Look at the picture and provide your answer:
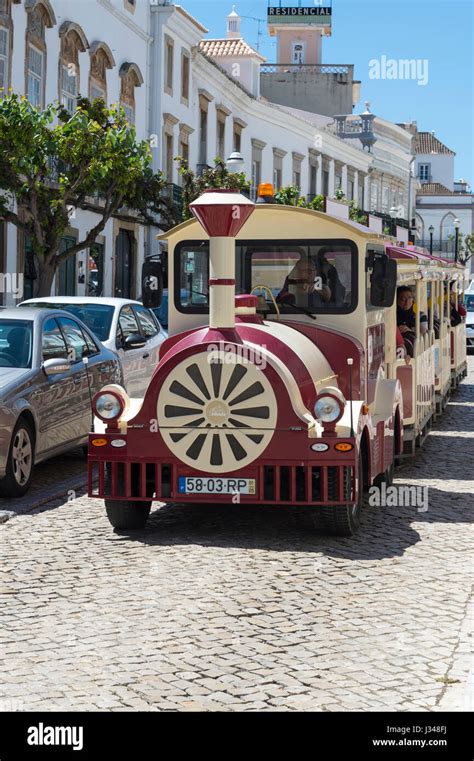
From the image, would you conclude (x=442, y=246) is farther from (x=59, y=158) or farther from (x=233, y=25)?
(x=59, y=158)

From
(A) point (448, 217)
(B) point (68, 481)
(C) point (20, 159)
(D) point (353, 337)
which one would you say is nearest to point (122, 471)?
(D) point (353, 337)

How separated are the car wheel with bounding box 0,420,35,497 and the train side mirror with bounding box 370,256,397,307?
307 cm

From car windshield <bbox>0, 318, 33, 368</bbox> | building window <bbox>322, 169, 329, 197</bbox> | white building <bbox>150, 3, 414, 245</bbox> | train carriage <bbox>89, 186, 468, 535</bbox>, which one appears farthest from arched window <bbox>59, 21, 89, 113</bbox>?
building window <bbox>322, 169, 329, 197</bbox>

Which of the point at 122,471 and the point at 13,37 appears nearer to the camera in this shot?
the point at 122,471

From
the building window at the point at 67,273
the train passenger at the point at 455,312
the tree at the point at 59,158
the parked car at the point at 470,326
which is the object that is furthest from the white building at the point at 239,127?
the train passenger at the point at 455,312

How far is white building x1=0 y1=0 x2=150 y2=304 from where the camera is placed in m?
28.2

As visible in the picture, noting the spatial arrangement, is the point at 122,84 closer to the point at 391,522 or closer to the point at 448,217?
the point at 391,522

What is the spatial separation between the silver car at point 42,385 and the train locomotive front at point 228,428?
164 cm

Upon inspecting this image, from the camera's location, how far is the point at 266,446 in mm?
8875

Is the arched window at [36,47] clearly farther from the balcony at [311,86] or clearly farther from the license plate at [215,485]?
the balcony at [311,86]

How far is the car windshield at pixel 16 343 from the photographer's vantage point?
11.5 m

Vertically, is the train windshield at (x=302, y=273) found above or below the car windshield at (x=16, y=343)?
above

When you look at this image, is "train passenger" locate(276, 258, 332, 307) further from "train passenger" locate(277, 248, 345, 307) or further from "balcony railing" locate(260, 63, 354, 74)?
"balcony railing" locate(260, 63, 354, 74)

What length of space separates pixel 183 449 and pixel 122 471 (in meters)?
0.47
